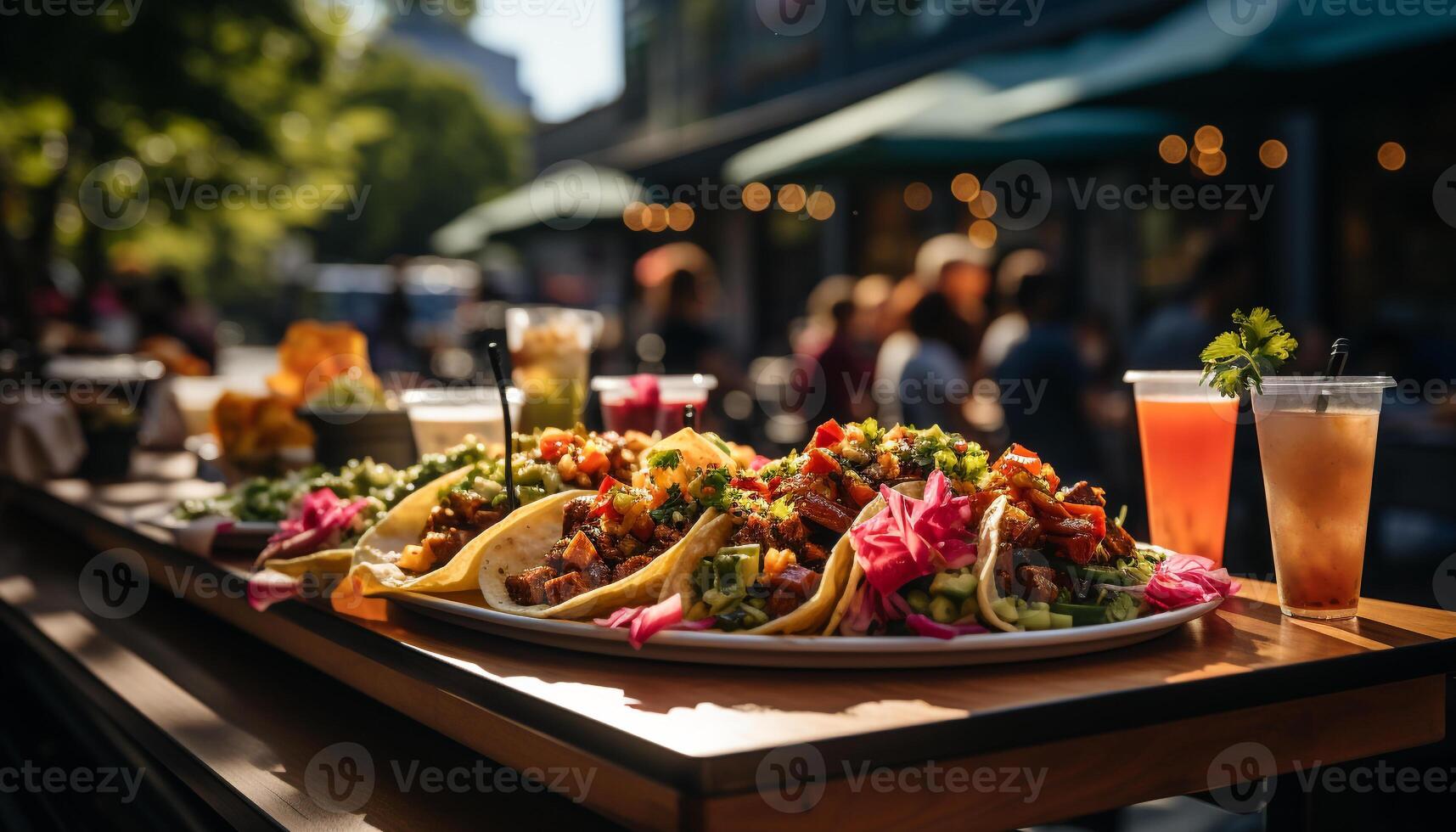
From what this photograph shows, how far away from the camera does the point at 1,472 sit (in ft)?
14.8

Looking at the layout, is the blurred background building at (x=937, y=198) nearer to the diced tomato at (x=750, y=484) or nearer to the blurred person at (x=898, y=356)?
the blurred person at (x=898, y=356)

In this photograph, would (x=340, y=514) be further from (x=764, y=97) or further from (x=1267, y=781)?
(x=764, y=97)

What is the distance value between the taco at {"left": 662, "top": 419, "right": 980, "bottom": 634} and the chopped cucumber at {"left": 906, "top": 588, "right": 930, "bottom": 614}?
8 cm

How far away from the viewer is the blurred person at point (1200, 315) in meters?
5.60

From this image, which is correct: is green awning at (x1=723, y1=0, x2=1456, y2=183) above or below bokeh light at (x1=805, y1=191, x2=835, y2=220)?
below

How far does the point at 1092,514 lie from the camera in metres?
1.66

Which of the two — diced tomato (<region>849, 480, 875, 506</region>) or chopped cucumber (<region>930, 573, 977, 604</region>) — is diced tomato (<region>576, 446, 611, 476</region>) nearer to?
diced tomato (<region>849, 480, 875, 506</region>)

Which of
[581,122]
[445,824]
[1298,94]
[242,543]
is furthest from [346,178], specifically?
[581,122]

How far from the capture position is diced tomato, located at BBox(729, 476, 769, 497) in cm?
176

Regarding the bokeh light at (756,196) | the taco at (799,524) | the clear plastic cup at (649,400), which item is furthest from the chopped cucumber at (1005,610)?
the bokeh light at (756,196)

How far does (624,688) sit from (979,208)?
11072 millimetres

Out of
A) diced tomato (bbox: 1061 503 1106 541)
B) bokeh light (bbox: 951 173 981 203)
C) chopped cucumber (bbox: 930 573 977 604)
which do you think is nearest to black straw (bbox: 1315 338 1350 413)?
diced tomato (bbox: 1061 503 1106 541)

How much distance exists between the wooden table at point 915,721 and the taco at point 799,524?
0.08m

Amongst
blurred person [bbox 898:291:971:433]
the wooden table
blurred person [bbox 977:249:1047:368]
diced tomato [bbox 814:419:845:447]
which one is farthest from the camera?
blurred person [bbox 898:291:971:433]
